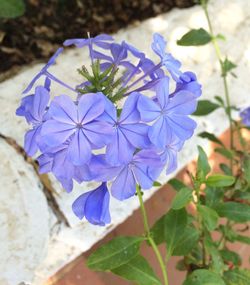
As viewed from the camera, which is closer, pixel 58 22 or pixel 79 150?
pixel 79 150

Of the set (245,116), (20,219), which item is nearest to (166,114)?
(20,219)

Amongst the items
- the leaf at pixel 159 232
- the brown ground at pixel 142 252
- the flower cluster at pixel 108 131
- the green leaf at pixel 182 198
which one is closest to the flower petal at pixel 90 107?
the flower cluster at pixel 108 131

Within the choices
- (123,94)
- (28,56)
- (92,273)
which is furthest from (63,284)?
(123,94)

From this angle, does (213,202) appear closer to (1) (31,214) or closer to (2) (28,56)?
(1) (31,214)

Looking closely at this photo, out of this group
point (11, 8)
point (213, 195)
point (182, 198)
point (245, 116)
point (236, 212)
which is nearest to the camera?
point (182, 198)

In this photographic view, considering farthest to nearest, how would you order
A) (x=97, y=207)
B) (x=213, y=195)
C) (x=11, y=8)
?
(x=11, y=8), (x=213, y=195), (x=97, y=207)

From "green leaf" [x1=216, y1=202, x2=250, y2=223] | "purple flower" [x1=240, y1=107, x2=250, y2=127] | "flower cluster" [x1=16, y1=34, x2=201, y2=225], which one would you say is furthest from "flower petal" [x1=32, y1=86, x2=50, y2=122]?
"purple flower" [x1=240, y1=107, x2=250, y2=127]

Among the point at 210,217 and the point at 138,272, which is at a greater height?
the point at 210,217

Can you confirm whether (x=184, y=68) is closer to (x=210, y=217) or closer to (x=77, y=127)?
(x=210, y=217)

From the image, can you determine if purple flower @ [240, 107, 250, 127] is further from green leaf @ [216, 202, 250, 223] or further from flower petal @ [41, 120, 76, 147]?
flower petal @ [41, 120, 76, 147]
